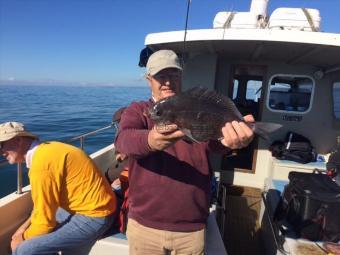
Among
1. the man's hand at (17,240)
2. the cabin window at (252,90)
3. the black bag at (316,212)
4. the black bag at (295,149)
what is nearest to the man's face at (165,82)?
the man's hand at (17,240)

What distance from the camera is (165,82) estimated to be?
2029mm

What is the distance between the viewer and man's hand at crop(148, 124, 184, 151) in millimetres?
1591

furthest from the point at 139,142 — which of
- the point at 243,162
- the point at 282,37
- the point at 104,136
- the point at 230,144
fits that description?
the point at 104,136

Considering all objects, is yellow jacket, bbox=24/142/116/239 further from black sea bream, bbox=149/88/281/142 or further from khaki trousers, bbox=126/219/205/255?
black sea bream, bbox=149/88/281/142

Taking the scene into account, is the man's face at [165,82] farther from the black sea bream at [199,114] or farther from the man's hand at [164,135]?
the man's hand at [164,135]

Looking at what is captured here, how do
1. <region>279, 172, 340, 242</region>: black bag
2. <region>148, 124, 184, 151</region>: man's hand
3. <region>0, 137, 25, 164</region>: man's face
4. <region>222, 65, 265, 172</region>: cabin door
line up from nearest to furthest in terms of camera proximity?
<region>148, 124, 184, 151</region>: man's hand → <region>0, 137, 25, 164</region>: man's face → <region>279, 172, 340, 242</region>: black bag → <region>222, 65, 265, 172</region>: cabin door

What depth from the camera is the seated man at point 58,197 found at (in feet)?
8.96

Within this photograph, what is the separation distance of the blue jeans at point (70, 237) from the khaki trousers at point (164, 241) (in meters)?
0.93

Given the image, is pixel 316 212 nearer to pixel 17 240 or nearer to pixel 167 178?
pixel 167 178

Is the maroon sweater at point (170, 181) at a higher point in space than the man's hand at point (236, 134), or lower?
lower

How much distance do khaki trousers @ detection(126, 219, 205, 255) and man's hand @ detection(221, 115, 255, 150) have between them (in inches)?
31.3

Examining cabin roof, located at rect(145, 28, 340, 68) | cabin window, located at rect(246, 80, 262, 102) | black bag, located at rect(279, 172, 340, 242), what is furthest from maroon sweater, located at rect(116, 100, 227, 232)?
cabin window, located at rect(246, 80, 262, 102)

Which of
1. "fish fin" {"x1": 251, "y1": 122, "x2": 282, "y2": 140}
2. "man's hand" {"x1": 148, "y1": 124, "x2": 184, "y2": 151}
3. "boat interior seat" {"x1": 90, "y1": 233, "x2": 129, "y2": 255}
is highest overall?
"fish fin" {"x1": 251, "y1": 122, "x2": 282, "y2": 140}

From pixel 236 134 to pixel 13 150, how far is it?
2.35 meters
